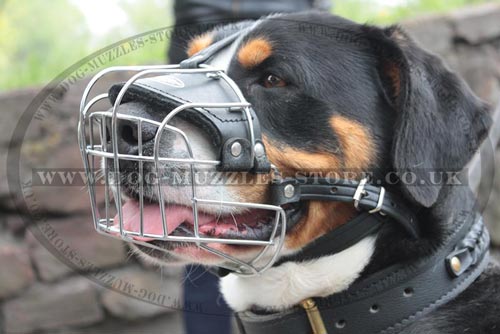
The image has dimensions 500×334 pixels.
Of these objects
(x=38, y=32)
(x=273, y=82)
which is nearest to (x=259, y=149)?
(x=273, y=82)

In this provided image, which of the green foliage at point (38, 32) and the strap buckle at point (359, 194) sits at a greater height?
the green foliage at point (38, 32)

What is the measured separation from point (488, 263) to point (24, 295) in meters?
2.57

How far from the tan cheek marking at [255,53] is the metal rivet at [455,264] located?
83cm

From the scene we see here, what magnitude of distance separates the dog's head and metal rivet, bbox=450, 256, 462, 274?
187 millimetres

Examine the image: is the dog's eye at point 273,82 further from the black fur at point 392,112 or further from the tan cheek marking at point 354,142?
the tan cheek marking at point 354,142

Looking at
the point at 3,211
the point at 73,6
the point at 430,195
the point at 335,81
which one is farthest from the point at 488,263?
the point at 73,6

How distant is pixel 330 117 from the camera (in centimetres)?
212

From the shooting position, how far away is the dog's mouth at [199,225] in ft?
6.39

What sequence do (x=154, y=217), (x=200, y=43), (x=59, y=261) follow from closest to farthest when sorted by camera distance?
(x=154, y=217), (x=200, y=43), (x=59, y=261)

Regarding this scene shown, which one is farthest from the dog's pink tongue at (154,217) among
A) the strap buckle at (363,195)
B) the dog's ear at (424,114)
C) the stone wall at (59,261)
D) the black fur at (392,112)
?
the stone wall at (59,261)

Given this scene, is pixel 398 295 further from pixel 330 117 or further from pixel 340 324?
pixel 330 117

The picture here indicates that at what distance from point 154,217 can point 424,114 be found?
0.86m

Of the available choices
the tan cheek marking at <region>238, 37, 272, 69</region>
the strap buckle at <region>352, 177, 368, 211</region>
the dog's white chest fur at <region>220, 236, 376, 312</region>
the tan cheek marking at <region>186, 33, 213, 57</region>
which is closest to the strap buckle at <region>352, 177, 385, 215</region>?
the strap buckle at <region>352, 177, 368, 211</region>

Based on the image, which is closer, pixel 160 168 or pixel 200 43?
pixel 160 168
